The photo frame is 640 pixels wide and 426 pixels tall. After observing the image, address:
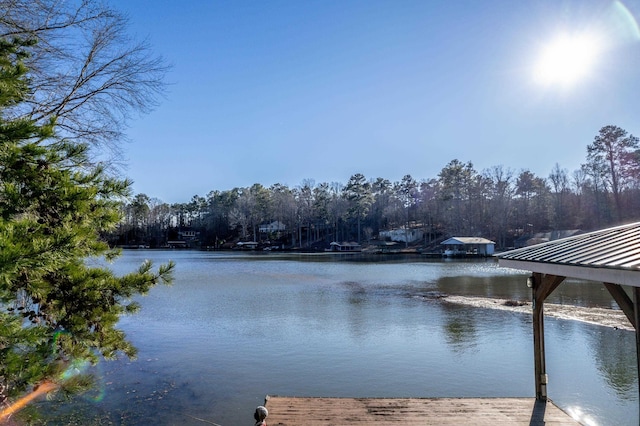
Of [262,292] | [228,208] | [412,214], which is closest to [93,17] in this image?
[262,292]

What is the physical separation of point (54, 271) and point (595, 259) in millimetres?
4074

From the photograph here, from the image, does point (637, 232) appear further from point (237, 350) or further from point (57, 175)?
point (237, 350)

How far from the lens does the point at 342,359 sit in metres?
8.88

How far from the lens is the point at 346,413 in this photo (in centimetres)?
485

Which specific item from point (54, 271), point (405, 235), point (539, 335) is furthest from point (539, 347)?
point (405, 235)

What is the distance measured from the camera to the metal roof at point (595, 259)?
2975mm

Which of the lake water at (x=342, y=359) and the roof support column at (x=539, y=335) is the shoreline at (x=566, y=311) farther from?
the roof support column at (x=539, y=335)

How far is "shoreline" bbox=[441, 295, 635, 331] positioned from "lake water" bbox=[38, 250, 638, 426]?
0.65 metres

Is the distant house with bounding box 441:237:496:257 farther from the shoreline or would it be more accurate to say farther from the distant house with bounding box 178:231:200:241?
the distant house with bounding box 178:231:200:241

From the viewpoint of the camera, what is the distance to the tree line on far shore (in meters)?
45.3

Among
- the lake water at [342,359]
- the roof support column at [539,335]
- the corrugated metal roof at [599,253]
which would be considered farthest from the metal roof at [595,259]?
the lake water at [342,359]

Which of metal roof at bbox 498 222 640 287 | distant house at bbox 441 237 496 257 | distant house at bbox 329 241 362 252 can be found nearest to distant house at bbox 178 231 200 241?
distant house at bbox 329 241 362 252

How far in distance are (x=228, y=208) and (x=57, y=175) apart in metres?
76.7

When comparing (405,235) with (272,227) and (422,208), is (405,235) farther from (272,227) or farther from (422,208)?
(272,227)
